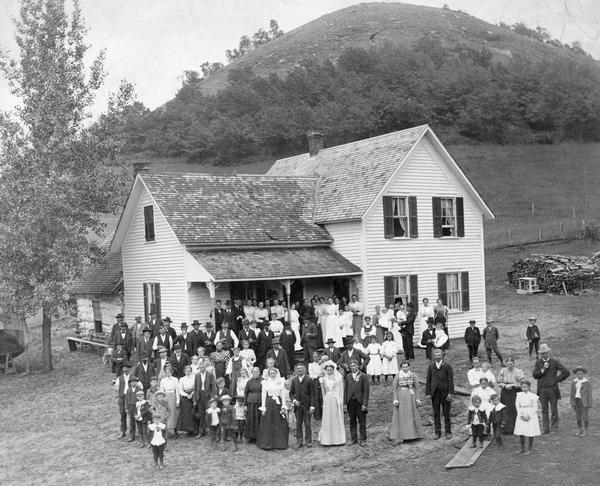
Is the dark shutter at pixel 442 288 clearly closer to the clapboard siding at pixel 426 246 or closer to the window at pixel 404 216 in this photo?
the clapboard siding at pixel 426 246

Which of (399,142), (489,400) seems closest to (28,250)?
(399,142)

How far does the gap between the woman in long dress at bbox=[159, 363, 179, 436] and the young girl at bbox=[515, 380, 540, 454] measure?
23.5 ft

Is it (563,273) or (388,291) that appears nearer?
(388,291)

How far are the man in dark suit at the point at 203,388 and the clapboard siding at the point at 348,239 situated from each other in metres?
11.2

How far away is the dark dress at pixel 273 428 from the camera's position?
15445 mm

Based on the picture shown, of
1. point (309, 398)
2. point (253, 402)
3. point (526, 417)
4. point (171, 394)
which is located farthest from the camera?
point (171, 394)

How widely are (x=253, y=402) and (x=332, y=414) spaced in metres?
1.69

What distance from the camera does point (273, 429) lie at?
15469 millimetres

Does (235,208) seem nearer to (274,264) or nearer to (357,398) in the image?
(274,264)

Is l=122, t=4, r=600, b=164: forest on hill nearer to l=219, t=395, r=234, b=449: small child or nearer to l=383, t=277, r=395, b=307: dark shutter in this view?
l=383, t=277, r=395, b=307: dark shutter

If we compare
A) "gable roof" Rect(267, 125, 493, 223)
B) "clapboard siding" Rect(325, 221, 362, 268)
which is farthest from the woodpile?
"clapboard siding" Rect(325, 221, 362, 268)

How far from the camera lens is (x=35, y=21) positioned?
2652cm

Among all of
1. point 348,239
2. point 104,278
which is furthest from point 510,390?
point 104,278

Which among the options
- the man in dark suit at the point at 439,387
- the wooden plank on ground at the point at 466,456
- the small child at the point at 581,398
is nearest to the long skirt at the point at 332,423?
the man in dark suit at the point at 439,387
